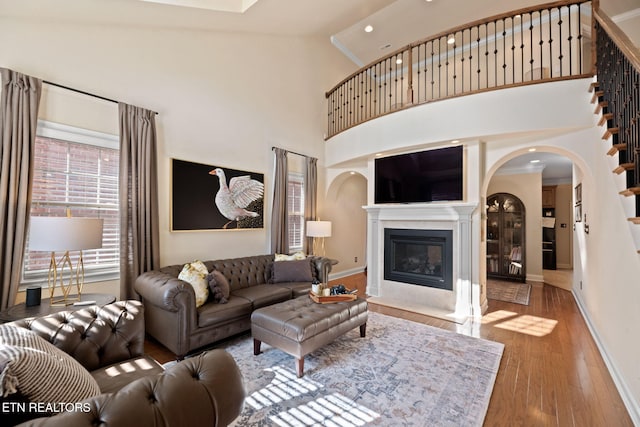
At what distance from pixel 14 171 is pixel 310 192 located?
4.01m

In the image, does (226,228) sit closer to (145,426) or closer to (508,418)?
(145,426)

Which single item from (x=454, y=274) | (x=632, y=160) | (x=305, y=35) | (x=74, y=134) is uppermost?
(x=305, y=35)

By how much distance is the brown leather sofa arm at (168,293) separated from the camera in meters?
2.59

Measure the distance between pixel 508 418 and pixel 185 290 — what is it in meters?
2.79

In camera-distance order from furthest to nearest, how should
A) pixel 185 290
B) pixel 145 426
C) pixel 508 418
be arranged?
pixel 185 290, pixel 508 418, pixel 145 426

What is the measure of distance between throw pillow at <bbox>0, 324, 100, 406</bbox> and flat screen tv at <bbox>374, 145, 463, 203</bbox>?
14.1ft

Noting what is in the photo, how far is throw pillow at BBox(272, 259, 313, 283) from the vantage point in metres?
4.06

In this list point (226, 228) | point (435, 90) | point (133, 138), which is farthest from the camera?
point (435, 90)

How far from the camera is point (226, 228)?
165 inches

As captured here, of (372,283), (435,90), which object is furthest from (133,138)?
(435,90)

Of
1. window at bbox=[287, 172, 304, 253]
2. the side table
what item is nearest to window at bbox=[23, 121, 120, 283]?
the side table

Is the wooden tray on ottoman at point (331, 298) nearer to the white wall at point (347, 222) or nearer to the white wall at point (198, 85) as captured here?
the white wall at point (198, 85)

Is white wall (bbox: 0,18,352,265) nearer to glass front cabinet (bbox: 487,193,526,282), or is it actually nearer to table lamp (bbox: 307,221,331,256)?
table lamp (bbox: 307,221,331,256)

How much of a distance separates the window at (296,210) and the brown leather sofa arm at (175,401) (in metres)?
4.21
